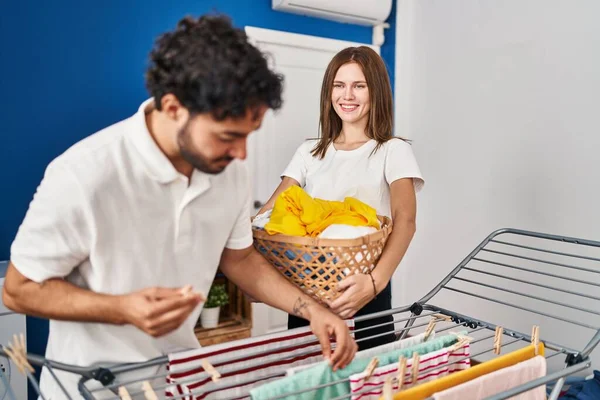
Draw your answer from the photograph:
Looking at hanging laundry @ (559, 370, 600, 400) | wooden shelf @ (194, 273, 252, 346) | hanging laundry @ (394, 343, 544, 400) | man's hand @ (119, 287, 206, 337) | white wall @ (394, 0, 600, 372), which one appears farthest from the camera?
wooden shelf @ (194, 273, 252, 346)

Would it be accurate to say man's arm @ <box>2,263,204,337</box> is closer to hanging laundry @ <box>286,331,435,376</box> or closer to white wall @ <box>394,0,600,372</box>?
hanging laundry @ <box>286,331,435,376</box>

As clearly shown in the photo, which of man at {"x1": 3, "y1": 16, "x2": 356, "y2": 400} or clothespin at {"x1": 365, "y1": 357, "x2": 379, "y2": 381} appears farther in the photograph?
clothespin at {"x1": 365, "y1": 357, "x2": 379, "y2": 381}

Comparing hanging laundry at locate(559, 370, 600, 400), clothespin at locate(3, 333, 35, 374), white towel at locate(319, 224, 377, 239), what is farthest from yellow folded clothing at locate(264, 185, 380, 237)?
hanging laundry at locate(559, 370, 600, 400)

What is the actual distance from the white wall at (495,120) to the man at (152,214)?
1.72m

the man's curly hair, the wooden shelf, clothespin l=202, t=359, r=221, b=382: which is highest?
the man's curly hair

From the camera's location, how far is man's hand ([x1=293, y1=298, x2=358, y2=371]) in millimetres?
906

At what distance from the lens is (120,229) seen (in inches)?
32.4

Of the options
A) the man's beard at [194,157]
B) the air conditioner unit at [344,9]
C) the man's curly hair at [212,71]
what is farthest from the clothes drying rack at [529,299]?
the air conditioner unit at [344,9]

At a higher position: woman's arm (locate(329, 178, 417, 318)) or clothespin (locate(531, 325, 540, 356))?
woman's arm (locate(329, 178, 417, 318))

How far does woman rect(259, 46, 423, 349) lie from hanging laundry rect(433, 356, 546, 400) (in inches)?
16.4

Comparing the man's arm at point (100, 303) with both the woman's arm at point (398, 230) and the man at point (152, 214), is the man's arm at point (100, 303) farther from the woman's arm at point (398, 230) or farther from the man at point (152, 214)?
the woman's arm at point (398, 230)

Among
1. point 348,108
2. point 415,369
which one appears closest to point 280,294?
point 415,369

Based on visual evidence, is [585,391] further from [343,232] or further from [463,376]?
[343,232]

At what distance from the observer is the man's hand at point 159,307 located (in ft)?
2.21
